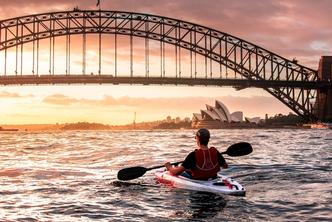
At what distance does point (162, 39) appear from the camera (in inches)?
3354

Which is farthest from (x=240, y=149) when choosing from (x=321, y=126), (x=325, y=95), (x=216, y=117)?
(x=216, y=117)

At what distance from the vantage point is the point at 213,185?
12367mm

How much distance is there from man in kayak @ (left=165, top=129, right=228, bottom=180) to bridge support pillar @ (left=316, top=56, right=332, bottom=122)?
82.6 m

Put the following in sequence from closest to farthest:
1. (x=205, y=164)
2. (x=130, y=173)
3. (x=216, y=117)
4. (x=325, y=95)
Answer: (x=205, y=164), (x=130, y=173), (x=325, y=95), (x=216, y=117)

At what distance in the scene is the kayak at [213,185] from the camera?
39.7 ft

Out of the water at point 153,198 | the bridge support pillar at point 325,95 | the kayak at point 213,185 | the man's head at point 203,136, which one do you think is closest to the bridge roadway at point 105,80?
the bridge support pillar at point 325,95

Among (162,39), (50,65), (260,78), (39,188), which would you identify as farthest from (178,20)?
(39,188)

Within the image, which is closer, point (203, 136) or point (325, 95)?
point (203, 136)

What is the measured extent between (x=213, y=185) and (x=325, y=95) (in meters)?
86.8

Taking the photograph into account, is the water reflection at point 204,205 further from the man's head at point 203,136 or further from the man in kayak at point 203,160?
the man's head at point 203,136

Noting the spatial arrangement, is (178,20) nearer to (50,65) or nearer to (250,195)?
(50,65)

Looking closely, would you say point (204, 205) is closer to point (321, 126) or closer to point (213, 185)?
point (213, 185)

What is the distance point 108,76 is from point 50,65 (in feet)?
31.1

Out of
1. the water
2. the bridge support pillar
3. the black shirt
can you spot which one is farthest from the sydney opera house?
the black shirt
